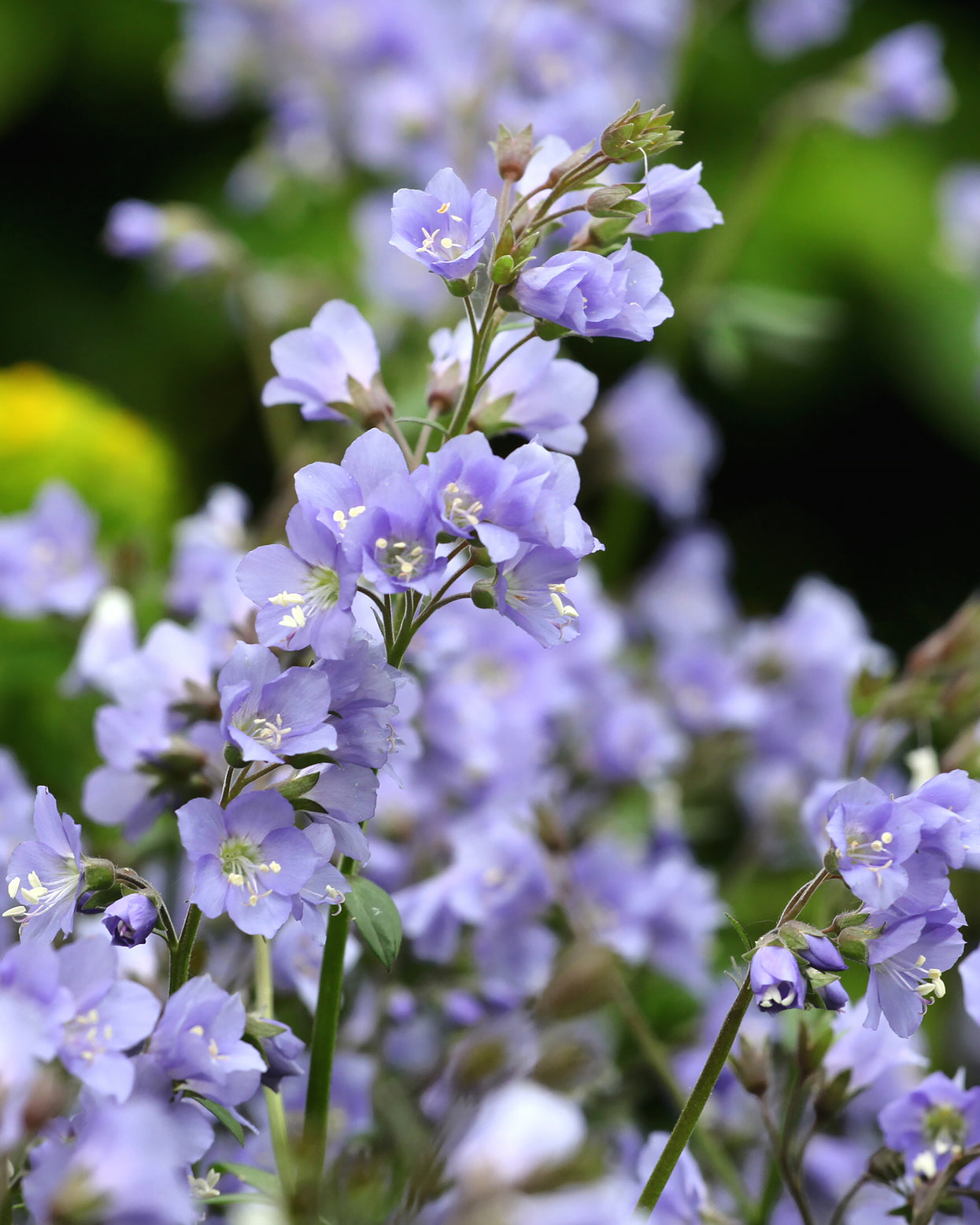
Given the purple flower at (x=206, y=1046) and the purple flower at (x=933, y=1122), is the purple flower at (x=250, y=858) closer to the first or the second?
the purple flower at (x=206, y=1046)

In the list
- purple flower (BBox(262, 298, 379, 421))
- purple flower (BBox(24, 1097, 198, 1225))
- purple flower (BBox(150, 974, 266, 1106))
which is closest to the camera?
purple flower (BBox(24, 1097, 198, 1225))

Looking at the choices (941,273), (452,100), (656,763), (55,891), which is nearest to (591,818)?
(656,763)

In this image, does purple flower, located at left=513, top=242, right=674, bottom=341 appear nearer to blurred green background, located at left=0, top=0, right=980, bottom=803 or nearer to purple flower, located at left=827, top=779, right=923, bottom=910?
purple flower, located at left=827, top=779, right=923, bottom=910

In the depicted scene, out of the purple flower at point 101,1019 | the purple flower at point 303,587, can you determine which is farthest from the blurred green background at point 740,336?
the purple flower at point 101,1019

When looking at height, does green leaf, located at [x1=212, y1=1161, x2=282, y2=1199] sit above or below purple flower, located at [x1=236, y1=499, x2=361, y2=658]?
below

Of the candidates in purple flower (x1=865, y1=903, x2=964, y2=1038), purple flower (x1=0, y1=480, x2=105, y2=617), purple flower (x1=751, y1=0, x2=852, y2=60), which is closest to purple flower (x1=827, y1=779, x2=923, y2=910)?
purple flower (x1=865, y1=903, x2=964, y2=1038)

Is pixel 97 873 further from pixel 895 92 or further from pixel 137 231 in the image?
pixel 895 92

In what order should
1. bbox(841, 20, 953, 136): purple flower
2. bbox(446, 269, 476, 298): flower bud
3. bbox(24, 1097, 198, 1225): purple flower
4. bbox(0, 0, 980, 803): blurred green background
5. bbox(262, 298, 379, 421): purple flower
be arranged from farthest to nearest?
bbox(0, 0, 980, 803): blurred green background → bbox(841, 20, 953, 136): purple flower → bbox(262, 298, 379, 421): purple flower → bbox(446, 269, 476, 298): flower bud → bbox(24, 1097, 198, 1225): purple flower
